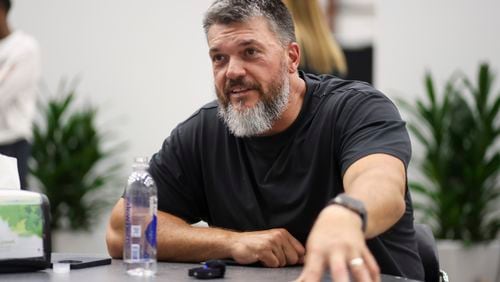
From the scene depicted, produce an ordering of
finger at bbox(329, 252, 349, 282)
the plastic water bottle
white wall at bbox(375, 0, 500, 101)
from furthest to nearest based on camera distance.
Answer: white wall at bbox(375, 0, 500, 101), the plastic water bottle, finger at bbox(329, 252, 349, 282)

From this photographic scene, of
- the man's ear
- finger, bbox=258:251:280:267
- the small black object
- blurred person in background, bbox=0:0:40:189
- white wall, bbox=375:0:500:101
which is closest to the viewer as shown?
the small black object

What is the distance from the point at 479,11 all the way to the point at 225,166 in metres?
3.54

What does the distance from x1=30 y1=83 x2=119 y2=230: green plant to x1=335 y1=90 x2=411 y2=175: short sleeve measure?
12.8 feet

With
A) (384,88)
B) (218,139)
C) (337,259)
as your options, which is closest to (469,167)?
(384,88)

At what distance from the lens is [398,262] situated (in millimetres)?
2109

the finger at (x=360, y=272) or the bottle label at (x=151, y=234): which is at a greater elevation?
the finger at (x=360, y=272)

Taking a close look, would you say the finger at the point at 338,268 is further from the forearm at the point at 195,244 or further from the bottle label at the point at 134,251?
the forearm at the point at 195,244

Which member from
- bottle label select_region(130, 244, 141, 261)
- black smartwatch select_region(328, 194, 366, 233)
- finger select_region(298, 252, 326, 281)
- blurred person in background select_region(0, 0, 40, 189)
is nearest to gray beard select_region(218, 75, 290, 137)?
bottle label select_region(130, 244, 141, 261)

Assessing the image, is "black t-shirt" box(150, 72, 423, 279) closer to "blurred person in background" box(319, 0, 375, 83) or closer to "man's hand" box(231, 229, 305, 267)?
"man's hand" box(231, 229, 305, 267)

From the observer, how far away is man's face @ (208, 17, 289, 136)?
7.05ft

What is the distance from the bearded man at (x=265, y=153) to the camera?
2061 mm

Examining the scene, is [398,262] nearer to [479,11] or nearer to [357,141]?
[357,141]

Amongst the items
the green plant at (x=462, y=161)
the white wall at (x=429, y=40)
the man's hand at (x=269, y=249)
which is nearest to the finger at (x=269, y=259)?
the man's hand at (x=269, y=249)

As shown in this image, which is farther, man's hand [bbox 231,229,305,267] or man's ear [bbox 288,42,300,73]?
man's ear [bbox 288,42,300,73]
